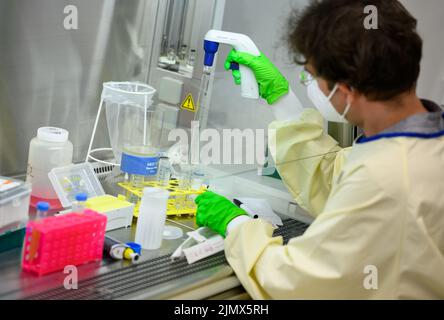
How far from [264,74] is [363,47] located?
0.53 meters

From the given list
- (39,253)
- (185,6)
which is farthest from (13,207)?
(185,6)

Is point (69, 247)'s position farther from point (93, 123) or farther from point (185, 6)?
point (185, 6)

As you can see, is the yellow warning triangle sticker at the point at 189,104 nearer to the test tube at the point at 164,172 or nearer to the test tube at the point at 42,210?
the test tube at the point at 164,172

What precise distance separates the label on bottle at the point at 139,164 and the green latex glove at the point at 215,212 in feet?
0.58

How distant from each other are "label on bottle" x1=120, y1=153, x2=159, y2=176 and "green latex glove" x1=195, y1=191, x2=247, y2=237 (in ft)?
0.58

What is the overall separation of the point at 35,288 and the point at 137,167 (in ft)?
1.89

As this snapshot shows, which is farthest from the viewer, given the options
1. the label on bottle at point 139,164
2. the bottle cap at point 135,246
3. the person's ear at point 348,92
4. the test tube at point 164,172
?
the test tube at point 164,172

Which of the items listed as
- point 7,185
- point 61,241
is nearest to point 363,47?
point 61,241

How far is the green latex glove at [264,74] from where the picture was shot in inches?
77.6

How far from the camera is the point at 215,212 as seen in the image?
181cm

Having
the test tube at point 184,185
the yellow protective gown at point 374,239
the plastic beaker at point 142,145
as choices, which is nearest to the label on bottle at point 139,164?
the plastic beaker at point 142,145

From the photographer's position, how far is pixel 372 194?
1.44m

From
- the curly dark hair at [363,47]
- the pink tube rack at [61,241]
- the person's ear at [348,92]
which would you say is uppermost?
the curly dark hair at [363,47]

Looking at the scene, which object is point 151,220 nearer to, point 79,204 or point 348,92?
point 79,204
